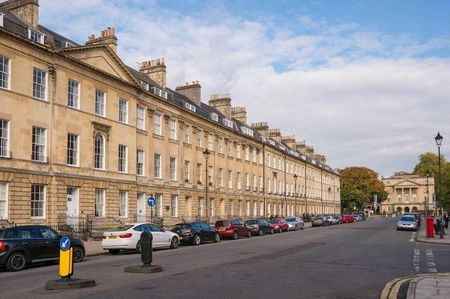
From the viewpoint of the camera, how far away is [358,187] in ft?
463

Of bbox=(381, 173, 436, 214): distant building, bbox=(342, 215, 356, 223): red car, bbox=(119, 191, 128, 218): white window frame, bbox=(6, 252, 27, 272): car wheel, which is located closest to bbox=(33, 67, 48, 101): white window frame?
bbox=(119, 191, 128, 218): white window frame

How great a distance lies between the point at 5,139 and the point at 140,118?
15.2 m

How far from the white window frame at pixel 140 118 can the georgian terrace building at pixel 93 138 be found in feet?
0.27

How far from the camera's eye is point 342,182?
466 ft

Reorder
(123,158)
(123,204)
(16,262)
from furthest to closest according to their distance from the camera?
(123,158) → (123,204) → (16,262)

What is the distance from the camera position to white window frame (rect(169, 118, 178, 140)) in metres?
47.9

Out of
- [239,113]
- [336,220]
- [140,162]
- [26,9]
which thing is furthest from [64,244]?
[336,220]

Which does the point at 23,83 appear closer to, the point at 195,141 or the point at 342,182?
the point at 195,141

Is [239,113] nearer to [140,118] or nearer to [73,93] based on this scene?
[140,118]

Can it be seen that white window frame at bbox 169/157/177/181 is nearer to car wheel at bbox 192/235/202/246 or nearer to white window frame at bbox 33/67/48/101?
car wheel at bbox 192/235/202/246

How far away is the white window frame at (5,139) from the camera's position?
2883 centimetres

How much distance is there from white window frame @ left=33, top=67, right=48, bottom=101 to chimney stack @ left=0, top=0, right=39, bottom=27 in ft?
18.4

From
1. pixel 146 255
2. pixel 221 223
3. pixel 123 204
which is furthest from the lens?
pixel 123 204

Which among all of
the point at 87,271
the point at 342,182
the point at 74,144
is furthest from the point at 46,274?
the point at 342,182
